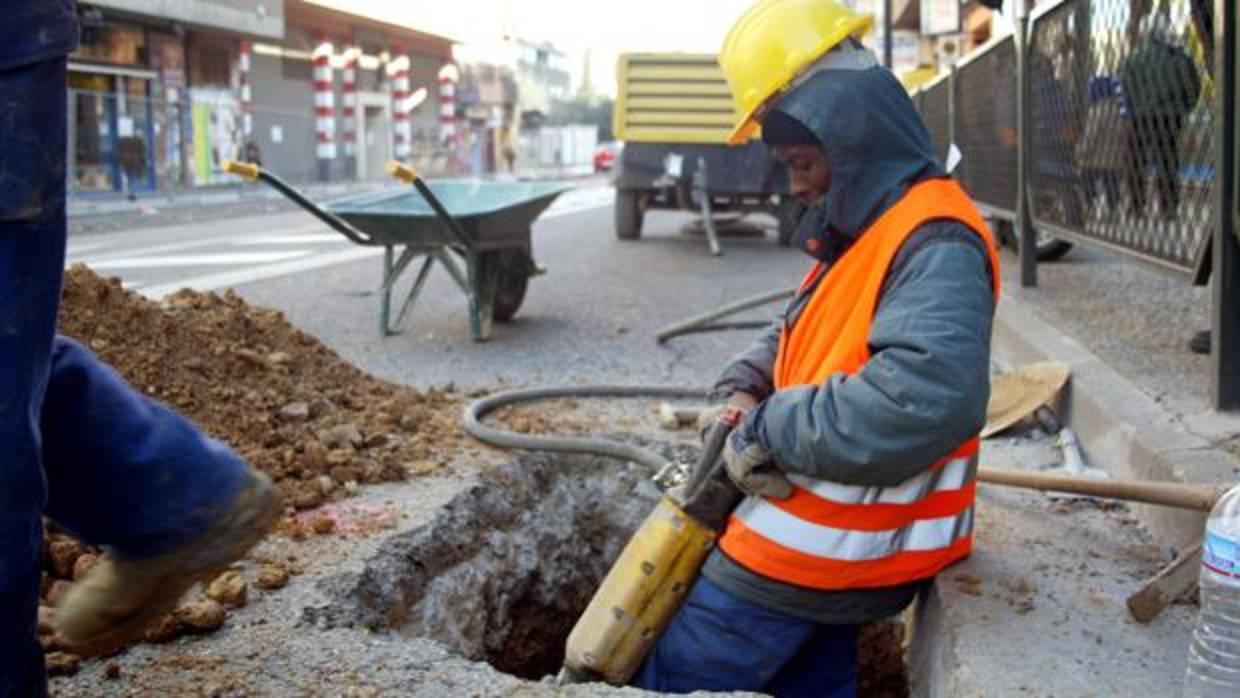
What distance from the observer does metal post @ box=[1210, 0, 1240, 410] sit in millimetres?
3242

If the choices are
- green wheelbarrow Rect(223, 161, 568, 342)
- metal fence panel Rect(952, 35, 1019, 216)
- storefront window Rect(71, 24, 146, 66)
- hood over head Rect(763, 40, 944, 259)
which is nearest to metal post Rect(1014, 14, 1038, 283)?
metal fence panel Rect(952, 35, 1019, 216)

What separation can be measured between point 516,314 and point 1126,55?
4.07 metres

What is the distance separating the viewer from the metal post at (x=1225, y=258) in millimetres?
3242

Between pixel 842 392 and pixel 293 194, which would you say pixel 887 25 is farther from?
pixel 842 392

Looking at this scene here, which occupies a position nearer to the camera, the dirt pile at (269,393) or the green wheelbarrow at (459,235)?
the dirt pile at (269,393)

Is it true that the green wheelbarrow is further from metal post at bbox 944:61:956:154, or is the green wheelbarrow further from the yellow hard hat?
the yellow hard hat

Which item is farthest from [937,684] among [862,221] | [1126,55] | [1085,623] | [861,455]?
[1126,55]

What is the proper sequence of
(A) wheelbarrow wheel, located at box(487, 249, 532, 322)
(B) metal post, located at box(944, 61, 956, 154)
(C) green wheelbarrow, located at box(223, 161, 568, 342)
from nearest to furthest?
(C) green wheelbarrow, located at box(223, 161, 568, 342) → (A) wheelbarrow wheel, located at box(487, 249, 532, 322) → (B) metal post, located at box(944, 61, 956, 154)

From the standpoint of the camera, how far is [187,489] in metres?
2.01

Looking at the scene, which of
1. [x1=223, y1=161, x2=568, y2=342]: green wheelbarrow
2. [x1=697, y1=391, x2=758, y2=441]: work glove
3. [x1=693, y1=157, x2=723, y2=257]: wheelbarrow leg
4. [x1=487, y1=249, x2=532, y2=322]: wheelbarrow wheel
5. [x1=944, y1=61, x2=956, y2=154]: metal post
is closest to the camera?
[x1=697, y1=391, x2=758, y2=441]: work glove

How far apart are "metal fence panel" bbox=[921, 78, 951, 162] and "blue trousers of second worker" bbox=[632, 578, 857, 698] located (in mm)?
6931

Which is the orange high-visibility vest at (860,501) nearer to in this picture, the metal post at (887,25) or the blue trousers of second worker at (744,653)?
the blue trousers of second worker at (744,653)

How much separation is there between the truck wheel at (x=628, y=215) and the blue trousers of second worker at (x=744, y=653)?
34.8 ft

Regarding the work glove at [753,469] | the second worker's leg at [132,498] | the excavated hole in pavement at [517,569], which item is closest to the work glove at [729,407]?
the work glove at [753,469]
